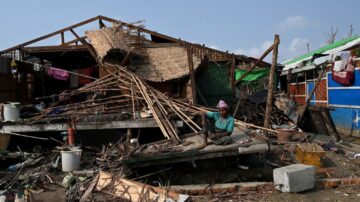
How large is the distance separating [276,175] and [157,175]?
8.54ft

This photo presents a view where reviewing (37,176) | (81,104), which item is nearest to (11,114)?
(81,104)

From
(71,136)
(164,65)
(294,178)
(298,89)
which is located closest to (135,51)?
(164,65)

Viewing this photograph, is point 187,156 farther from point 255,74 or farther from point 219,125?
point 255,74

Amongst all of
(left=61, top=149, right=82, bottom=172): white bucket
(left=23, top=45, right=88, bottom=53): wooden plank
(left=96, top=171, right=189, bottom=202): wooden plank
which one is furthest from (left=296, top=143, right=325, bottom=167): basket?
(left=23, top=45, right=88, bottom=53): wooden plank

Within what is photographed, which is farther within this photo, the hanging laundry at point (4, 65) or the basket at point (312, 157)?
the hanging laundry at point (4, 65)

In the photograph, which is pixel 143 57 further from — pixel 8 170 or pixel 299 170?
pixel 299 170

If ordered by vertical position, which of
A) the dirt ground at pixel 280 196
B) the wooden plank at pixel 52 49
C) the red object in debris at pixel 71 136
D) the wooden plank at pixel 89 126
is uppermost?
the wooden plank at pixel 52 49

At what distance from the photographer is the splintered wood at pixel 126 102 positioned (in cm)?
912

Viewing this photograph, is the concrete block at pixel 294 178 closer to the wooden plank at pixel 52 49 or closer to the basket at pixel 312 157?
the basket at pixel 312 157

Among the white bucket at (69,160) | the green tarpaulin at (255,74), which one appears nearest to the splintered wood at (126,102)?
the white bucket at (69,160)

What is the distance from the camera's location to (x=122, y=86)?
10461 mm

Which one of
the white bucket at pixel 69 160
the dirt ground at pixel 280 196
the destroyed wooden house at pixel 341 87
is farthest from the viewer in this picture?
Result: the destroyed wooden house at pixel 341 87

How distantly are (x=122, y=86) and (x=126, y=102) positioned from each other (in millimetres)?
483

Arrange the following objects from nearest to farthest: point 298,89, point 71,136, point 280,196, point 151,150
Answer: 1. point 280,196
2. point 151,150
3. point 71,136
4. point 298,89
